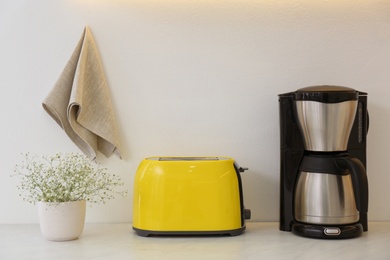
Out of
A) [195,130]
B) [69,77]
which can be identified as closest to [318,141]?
[195,130]

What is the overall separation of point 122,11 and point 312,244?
33.1 inches

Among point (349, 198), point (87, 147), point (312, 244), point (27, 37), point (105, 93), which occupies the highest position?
point (27, 37)

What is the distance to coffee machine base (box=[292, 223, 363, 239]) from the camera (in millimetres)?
1407

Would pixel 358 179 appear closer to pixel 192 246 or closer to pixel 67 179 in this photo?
pixel 192 246

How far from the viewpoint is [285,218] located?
1.51 meters

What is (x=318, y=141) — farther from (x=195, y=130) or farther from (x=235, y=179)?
(x=195, y=130)

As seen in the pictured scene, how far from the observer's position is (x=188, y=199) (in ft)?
4.70

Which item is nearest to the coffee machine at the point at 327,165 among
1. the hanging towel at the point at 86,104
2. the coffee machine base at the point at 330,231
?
the coffee machine base at the point at 330,231

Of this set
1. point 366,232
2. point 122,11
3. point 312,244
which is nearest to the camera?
point 312,244

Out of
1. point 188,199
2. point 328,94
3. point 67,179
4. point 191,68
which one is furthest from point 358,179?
point 67,179

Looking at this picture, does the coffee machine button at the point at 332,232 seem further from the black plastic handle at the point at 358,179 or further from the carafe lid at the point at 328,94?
the carafe lid at the point at 328,94

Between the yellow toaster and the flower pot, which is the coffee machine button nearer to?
the yellow toaster

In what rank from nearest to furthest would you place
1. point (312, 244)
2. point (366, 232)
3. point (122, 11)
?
1. point (312, 244)
2. point (366, 232)
3. point (122, 11)

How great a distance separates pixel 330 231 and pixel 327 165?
17 centimetres
